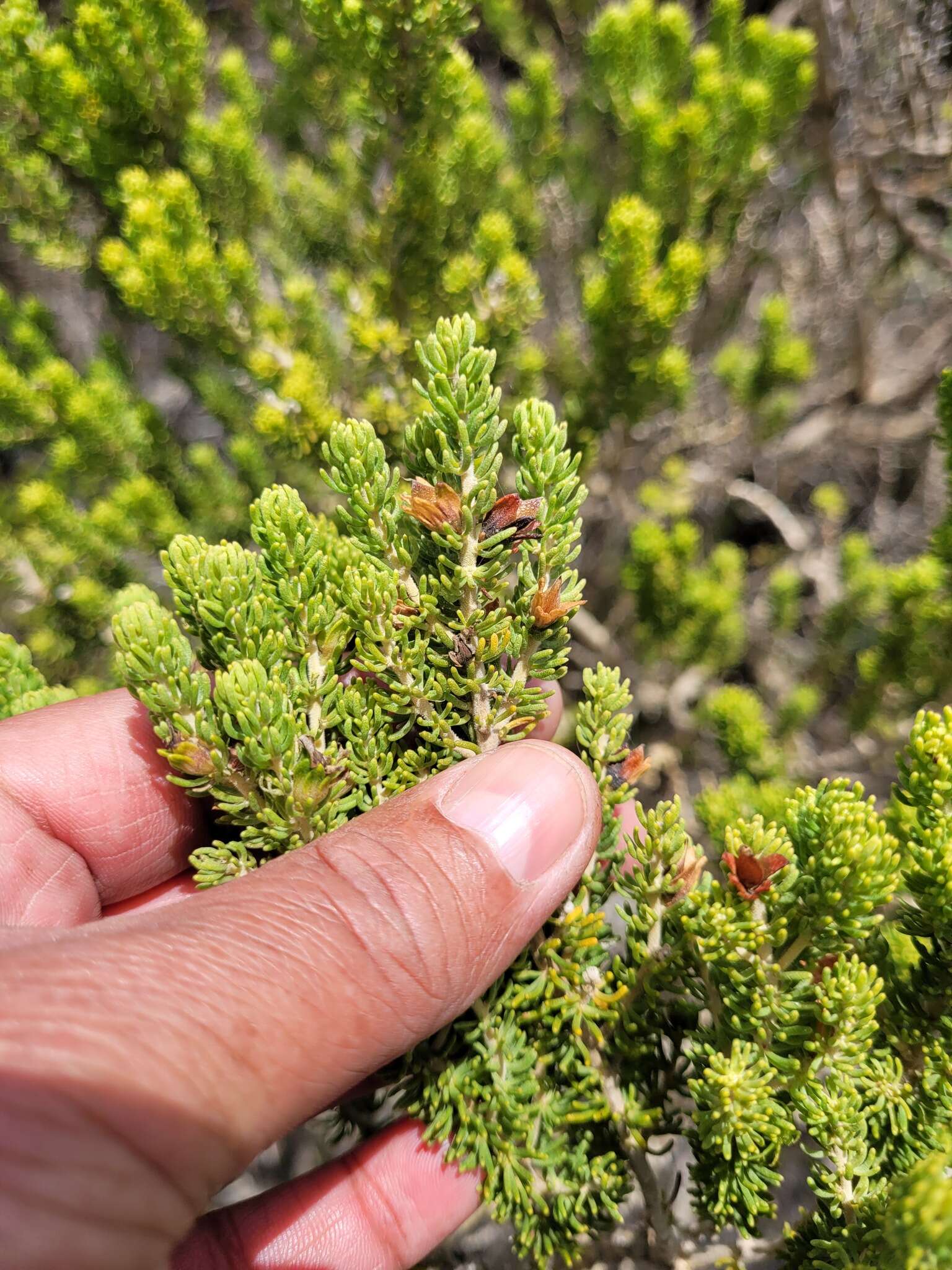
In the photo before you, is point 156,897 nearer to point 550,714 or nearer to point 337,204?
point 550,714

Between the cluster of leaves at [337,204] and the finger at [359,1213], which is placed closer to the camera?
the finger at [359,1213]

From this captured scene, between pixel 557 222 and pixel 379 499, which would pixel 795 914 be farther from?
pixel 557 222

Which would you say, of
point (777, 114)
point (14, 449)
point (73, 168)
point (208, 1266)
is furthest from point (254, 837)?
point (14, 449)

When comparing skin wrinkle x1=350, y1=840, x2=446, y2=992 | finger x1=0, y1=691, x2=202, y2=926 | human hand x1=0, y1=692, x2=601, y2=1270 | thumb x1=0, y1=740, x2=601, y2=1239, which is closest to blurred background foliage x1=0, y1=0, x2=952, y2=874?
A: finger x1=0, y1=691, x2=202, y2=926

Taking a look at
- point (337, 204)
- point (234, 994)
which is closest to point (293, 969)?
point (234, 994)

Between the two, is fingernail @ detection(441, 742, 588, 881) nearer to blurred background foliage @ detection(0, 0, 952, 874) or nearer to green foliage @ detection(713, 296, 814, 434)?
blurred background foliage @ detection(0, 0, 952, 874)

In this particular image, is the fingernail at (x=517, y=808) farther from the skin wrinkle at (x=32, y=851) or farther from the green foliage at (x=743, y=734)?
the green foliage at (x=743, y=734)

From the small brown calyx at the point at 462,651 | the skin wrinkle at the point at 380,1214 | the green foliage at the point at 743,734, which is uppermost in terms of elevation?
the small brown calyx at the point at 462,651

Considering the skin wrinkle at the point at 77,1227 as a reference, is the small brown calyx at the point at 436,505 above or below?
above

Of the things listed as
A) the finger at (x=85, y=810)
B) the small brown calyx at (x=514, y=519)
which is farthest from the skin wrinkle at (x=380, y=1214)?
the small brown calyx at (x=514, y=519)
